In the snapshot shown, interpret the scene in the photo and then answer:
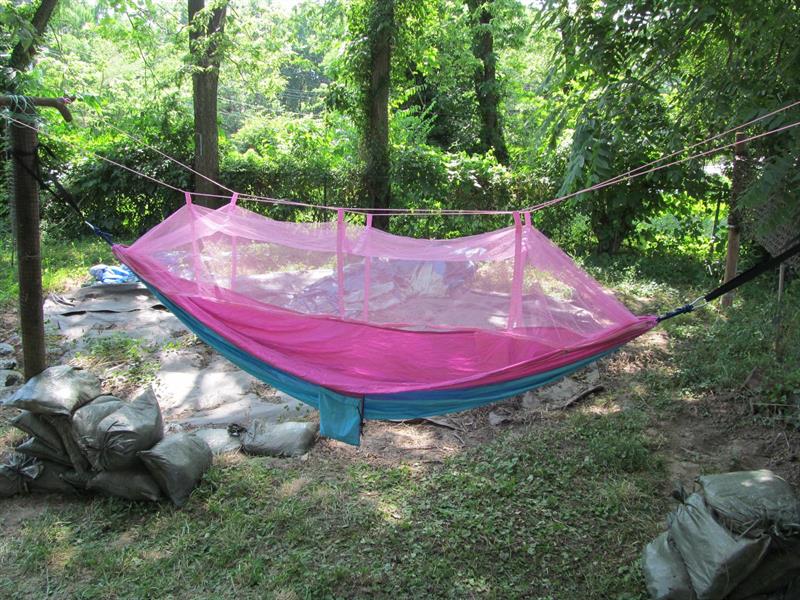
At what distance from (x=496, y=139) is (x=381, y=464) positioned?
8.32m

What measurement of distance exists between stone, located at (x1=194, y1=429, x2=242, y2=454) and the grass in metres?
0.22

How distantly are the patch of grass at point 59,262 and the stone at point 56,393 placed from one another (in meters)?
2.81

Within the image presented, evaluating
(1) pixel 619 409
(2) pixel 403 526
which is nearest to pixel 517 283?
(2) pixel 403 526

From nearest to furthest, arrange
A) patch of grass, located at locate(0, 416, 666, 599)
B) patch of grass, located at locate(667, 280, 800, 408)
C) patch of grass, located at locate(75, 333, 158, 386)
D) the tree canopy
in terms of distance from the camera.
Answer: patch of grass, located at locate(0, 416, 666, 599), the tree canopy, patch of grass, located at locate(667, 280, 800, 408), patch of grass, located at locate(75, 333, 158, 386)

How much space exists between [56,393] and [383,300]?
5.40 ft

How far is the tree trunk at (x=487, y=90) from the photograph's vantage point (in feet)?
35.2

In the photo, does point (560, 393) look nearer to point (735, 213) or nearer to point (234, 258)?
point (735, 213)

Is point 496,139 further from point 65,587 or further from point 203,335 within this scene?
point 65,587

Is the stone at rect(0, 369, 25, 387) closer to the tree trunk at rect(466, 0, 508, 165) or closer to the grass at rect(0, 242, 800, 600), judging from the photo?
the grass at rect(0, 242, 800, 600)

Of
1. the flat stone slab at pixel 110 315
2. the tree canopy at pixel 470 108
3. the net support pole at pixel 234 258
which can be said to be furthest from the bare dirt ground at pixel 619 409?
the flat stone slab at pixel 110 315

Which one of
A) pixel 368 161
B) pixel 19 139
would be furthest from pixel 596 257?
pixel 19 139

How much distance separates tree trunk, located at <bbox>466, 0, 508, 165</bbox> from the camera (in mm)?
10727

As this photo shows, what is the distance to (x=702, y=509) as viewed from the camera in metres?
2.30

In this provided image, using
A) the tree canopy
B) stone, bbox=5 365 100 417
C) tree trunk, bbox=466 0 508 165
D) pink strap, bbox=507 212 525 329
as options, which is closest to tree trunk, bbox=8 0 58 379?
stone, bbox=5 365 100 417
